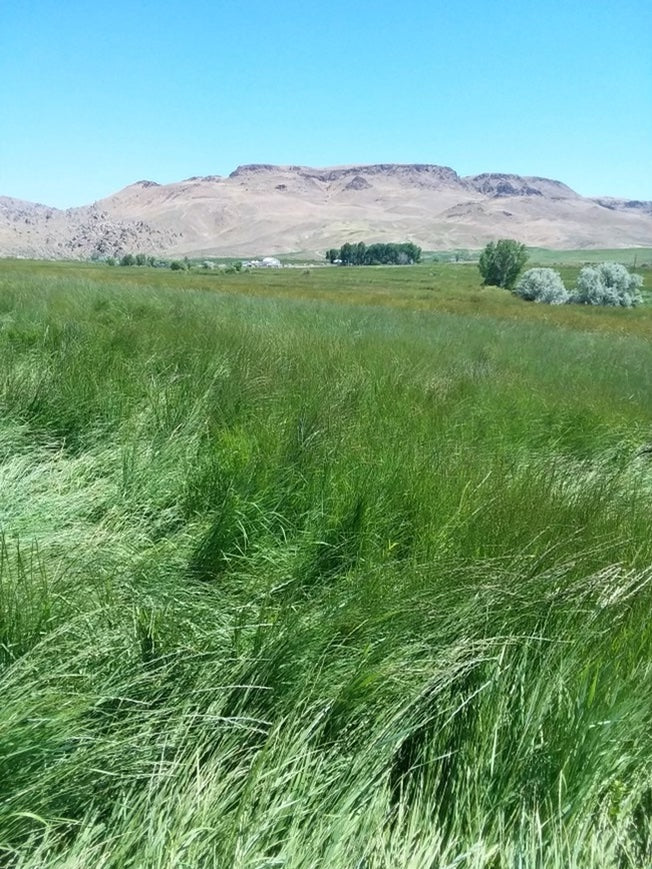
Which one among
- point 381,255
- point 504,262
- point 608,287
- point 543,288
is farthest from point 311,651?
point 381,255

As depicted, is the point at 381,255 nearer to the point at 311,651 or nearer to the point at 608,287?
the point at 608,287

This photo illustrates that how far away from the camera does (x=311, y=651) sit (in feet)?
6.42

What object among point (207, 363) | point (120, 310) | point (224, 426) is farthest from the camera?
point (120, 310)

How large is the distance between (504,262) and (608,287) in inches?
1184

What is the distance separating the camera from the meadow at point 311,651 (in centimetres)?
151

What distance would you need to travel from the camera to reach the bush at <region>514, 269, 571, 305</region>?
159ft

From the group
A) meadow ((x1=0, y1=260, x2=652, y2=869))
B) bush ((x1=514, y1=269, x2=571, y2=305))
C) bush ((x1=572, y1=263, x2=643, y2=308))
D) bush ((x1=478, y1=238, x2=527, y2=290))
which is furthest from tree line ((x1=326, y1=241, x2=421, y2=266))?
meadow ((x1=0, y1=260, x2=652, y2=869))

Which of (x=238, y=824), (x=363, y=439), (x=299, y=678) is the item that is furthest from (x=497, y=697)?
(x=363, y=439)

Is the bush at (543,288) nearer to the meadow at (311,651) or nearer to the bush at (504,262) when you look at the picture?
the bush at (504,262)

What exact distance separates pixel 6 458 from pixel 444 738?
261cm

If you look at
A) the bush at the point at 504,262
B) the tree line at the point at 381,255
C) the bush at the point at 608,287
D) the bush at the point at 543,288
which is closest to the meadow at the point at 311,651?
the bush at the point at 543,288

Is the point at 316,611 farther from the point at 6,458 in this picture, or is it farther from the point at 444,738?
the point at 6,458

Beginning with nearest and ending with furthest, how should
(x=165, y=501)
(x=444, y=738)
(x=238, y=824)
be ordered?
(x=238, y=824)
(x=444, y=738)
(x=165, y=501)

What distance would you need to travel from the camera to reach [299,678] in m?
1.87
